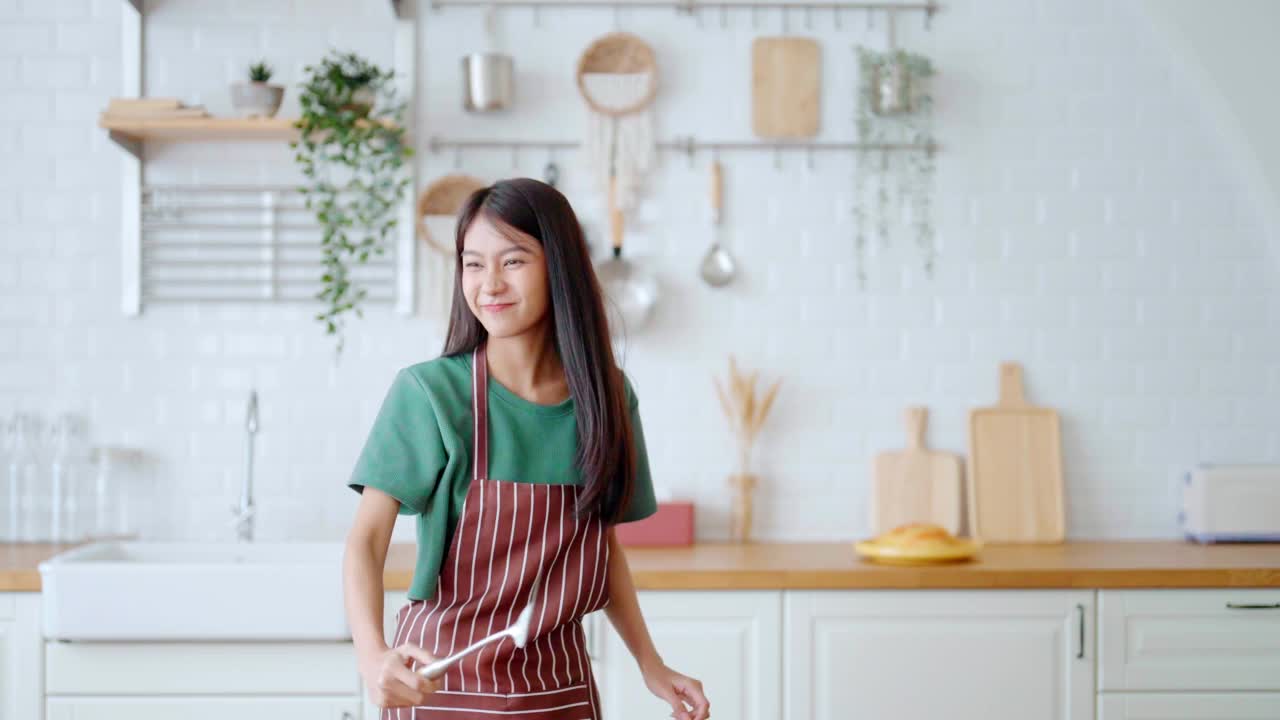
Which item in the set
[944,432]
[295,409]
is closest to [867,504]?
[944,432]

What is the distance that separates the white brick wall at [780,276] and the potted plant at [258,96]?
0.57 feet

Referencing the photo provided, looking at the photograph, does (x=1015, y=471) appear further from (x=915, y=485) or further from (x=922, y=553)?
(x=922, y=553)

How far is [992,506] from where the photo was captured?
3.19 metres

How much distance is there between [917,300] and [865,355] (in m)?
0.20

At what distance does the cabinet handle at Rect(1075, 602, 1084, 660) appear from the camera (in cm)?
268

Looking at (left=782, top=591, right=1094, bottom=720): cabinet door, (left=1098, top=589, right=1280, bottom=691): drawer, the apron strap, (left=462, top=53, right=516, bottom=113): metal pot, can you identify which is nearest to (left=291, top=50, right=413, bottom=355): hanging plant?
(left=462, top=53, right=516, bottom=113): metal pot

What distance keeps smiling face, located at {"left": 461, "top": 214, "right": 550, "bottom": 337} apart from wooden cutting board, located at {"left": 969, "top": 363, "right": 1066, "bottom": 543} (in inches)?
80.2

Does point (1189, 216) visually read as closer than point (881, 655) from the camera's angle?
No

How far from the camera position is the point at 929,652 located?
8.78 feet

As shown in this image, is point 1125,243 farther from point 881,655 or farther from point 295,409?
point 295,409

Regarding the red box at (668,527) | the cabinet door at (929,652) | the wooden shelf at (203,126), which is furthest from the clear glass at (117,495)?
the cabinet door at (929,652)

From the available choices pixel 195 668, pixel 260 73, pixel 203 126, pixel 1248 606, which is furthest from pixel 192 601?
pixel 1248 606

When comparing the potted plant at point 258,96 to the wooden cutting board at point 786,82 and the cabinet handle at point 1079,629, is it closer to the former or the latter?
the wooden cutting board at point 786,82

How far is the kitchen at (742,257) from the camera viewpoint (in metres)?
3.20
